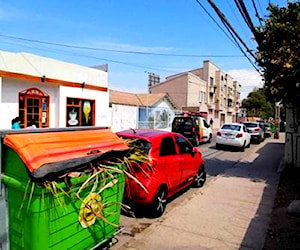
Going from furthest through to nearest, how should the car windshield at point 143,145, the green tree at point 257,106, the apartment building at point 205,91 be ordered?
1. the green tree at point 257,106
2. the apartment building at point 205,91
3. the car windshield at point 143,145

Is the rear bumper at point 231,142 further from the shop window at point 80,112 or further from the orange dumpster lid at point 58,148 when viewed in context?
the orange dumpster lid at point 58,148

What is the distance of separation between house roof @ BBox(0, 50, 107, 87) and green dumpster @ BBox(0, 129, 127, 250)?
987cm

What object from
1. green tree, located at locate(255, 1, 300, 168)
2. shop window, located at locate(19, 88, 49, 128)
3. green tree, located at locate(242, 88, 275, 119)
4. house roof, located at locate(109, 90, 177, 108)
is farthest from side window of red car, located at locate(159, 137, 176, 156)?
green tree, located at locate(242, 88, 275, 119)

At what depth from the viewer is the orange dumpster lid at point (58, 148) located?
10.9ft

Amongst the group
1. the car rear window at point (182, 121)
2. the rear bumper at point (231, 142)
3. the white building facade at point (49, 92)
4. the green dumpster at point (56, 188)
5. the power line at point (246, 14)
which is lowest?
the rear bumper at point (231, 142)

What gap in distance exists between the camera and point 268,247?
4887 millimetres

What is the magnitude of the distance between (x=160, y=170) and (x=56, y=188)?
10.7 feet

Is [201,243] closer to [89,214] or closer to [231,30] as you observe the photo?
[89,214]

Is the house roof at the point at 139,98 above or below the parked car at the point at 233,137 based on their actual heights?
above

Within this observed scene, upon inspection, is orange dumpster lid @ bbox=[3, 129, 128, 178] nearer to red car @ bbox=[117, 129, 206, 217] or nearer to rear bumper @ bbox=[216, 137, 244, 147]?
red car @ bbox=[117, 129, 206, 217]

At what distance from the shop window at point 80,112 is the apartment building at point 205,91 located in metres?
25.6

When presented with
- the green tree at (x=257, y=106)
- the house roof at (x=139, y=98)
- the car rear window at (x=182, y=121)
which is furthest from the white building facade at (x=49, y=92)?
the green tree at (x=257, y=106)

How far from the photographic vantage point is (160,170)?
21.0 feet

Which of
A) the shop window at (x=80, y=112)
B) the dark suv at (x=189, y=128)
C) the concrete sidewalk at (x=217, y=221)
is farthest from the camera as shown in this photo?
the dark suv at (x=189, y=128)
